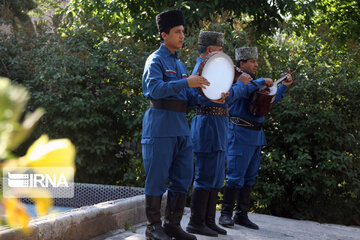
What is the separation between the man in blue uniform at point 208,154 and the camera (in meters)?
4.36

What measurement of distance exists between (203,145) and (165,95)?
0.95 metres

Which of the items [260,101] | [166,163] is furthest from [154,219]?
[260,101]

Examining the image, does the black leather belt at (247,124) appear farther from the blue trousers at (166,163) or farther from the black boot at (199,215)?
the blue trousers at (166,163)

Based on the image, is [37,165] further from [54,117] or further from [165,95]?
[54,117]

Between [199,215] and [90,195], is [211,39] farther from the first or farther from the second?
[90,195]

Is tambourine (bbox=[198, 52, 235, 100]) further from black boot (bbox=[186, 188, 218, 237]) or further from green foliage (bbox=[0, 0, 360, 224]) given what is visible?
green foliage (bbox=[0, 0, 360, 224])

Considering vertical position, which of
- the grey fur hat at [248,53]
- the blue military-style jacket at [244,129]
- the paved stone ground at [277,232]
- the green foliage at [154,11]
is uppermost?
the green foliage at [154,11]

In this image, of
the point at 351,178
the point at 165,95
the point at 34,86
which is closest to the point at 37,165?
the point at 165,95

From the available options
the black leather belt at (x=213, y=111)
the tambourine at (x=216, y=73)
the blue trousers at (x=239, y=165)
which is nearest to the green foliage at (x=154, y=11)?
the blue trousers at (x=239, y=165)

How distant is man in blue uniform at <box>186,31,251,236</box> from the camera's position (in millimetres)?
4355

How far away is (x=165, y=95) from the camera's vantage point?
3607mm

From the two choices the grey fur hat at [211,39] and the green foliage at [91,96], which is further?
the green foliage at [91,96]

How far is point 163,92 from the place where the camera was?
11.8 feet

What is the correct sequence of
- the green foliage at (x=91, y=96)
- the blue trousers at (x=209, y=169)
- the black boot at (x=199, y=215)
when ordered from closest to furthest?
the black boot at (x=199, y=215) < the blue trousers at (x=209, y=169) < the green foliage at (x=91, y=96)
